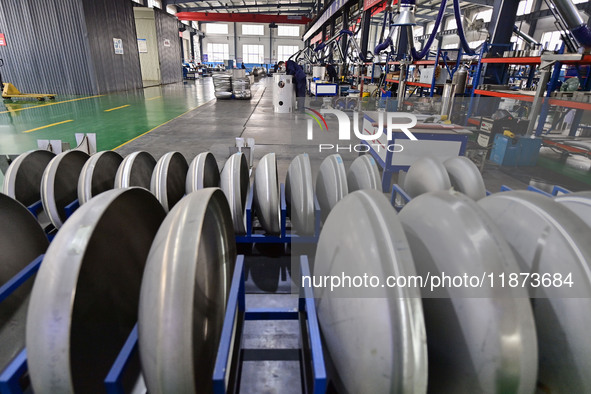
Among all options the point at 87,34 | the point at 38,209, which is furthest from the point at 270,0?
the point at 38,209

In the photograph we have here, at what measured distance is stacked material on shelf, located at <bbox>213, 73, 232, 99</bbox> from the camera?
1038 centimetres

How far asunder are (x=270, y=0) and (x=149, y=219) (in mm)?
27849

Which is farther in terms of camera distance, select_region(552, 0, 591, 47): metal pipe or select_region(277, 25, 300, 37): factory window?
select_region(277, 25, 300, 37): factory window

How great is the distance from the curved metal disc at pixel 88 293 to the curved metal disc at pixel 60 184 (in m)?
1.06

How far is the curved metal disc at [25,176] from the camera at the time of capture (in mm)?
1936

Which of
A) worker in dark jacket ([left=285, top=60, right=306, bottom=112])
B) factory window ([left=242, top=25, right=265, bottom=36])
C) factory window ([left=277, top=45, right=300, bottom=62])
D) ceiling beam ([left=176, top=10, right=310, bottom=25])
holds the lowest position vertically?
worker in dark jacket ([left=285, top=60, right=306, bottom=112])

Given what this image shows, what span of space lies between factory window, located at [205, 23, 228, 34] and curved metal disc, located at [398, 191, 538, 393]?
36746mm

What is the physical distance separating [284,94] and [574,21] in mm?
5525

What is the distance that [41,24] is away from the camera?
9.39 metres

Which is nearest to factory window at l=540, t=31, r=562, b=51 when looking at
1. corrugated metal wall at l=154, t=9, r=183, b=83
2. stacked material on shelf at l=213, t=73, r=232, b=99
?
stacked material on shelf at l=213, t=73, r=232, b=99

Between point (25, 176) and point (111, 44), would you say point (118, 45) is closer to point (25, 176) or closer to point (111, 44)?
point (111, 44)

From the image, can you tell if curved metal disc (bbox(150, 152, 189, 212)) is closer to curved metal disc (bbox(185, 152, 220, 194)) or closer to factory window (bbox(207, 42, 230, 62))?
curved metal disc (bbox(185, 152, 220, 194))

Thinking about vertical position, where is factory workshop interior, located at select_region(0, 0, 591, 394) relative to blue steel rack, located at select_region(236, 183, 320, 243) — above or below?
above

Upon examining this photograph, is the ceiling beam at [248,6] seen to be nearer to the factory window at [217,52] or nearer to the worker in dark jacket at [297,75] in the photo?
the factory window at [217,52]
